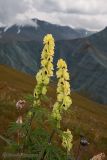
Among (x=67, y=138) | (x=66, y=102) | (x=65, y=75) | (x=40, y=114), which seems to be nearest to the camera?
(x=65, y=75)

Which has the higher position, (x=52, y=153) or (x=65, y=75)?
(x=65, y=75)

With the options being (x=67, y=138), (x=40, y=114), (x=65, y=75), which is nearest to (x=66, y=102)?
(x=65, y=75)

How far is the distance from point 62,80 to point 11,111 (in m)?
14.9

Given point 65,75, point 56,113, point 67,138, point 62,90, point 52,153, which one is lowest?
point 52,153

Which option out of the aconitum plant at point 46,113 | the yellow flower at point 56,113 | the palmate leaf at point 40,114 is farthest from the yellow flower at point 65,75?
the palmate leaf at point 40,114

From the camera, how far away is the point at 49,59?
20.0 ft

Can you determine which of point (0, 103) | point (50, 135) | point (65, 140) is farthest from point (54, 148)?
point (0, 103)

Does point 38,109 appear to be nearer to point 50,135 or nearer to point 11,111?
point 50,135

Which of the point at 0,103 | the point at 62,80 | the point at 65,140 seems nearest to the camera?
the point at 62,80

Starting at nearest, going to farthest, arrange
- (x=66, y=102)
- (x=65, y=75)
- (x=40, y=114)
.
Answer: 1. (x=65, y=75)
2. (x=66, y=102)
3. (x=40, y=114)

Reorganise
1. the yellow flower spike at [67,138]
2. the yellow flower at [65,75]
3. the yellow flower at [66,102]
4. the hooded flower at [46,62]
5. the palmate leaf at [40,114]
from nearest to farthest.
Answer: the yellow flower at [65,75] → the yellow flower at [66,102] → the hooded flower at [46,62] → the palmate leaf at [40,114] → the yellow flower spike at [67,138]

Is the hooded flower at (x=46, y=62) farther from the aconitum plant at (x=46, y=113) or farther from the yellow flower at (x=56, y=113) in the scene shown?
the yellow flower at (x=56, y=113)

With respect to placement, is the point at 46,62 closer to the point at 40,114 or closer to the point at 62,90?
the point at 62,90

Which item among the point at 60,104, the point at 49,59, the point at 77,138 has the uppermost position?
the point at 77,138
